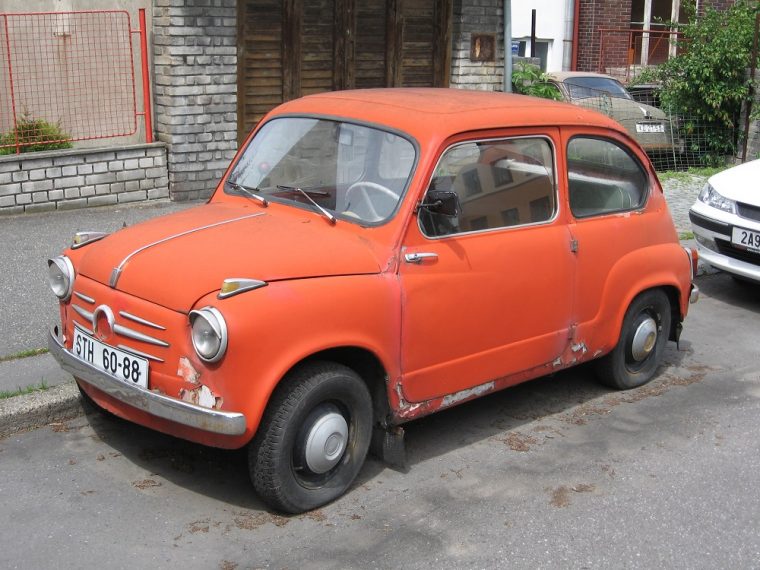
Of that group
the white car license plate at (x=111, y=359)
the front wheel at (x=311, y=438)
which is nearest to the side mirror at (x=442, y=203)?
the front wheel at (x=311, y=438)

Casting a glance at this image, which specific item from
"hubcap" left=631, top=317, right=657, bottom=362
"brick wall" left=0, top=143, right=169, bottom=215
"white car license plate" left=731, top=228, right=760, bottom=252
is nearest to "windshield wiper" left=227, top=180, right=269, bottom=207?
"hubcap" left=631, top=317, right=657, bottom=362

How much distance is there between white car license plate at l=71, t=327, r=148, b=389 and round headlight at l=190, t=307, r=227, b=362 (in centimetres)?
→ 35

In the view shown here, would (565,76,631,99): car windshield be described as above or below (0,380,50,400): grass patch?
above

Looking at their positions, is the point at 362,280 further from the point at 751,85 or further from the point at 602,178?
the point at 751,85

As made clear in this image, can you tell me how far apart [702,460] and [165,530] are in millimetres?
2778

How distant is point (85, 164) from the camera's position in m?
9.86

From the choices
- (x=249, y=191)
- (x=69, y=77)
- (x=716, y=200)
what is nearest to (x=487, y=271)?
(x=249, y=191)

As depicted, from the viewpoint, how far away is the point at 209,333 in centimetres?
408

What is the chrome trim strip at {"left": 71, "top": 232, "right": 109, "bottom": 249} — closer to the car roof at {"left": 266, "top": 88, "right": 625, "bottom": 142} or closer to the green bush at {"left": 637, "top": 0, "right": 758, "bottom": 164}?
the car roof at {"left": 266, "top": 88, "right": 625, "bottom": 142}

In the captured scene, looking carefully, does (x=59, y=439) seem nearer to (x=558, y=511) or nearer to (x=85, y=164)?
(x=558, y=511)

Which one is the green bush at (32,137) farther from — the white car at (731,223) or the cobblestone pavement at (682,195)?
the cobblestone pavement at (682,195)

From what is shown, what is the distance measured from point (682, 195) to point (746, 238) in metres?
4.48

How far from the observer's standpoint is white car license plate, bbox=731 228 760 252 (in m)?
7.66

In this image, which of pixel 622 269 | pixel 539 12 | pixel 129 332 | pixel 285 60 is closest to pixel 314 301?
pixel 129 332
